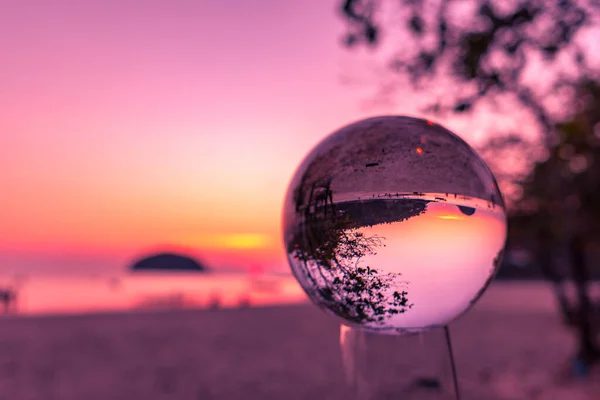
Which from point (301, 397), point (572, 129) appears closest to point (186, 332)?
point (301, 397)

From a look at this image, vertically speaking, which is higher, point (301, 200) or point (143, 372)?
point (301, 200)

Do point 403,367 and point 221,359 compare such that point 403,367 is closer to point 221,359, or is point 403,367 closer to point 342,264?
point 342,264

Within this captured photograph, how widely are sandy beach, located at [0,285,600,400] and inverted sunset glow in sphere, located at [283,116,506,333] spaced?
6073 mm

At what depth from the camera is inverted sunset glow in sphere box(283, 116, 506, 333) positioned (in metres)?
1.66

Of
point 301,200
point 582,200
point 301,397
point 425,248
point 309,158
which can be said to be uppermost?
point 582,200

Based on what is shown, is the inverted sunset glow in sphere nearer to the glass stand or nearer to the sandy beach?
the glass stand

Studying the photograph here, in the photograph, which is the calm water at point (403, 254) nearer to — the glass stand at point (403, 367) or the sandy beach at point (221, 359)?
the glass stand at point (403, 367)

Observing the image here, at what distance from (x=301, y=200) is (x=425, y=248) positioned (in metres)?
0.49

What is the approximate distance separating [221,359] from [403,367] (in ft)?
38.1

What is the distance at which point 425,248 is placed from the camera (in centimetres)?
165

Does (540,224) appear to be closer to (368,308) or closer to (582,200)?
(582,200)

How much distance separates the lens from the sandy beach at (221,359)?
9.60 metres

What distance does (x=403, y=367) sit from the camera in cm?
176

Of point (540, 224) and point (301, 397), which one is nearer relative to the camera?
point (301, 397)
